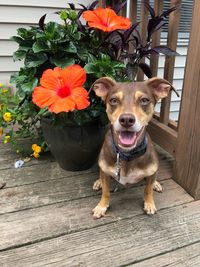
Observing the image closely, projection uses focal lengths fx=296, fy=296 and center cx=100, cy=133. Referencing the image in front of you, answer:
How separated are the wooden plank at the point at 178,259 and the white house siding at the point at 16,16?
9.06ft

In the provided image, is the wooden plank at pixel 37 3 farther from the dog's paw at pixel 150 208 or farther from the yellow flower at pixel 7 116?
the dog's paw at pixel 150 208

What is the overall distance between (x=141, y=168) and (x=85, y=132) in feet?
1.87

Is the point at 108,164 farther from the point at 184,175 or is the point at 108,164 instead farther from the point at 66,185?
the point at 184,175

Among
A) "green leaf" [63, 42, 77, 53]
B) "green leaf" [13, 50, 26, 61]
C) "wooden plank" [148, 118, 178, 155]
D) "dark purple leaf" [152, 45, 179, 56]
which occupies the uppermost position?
"green leaf" [63, 42, 77, 53]

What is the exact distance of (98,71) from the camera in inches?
83.0

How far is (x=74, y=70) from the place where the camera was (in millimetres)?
1986

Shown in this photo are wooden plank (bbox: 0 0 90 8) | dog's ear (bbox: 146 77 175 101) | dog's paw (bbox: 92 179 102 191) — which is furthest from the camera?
wooden plank (bbox: 0 0 90 8)

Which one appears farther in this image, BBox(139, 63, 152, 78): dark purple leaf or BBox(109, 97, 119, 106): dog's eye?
BBox(139, 63, 152, 78): dark purple leaf

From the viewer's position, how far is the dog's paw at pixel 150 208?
2.02 m

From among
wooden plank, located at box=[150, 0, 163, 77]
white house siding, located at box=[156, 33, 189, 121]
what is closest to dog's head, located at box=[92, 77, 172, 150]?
wooden plank, located at box=[150, 0, 163, 77]

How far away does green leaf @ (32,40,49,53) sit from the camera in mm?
2080

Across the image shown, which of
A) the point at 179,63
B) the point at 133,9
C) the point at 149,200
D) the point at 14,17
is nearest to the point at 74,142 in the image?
the point at 149,200

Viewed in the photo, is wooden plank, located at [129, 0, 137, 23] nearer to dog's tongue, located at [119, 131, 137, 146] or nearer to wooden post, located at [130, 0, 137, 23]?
wooden post, located at [130, 0, 137, 23]

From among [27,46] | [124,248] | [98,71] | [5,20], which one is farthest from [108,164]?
[5,20]
